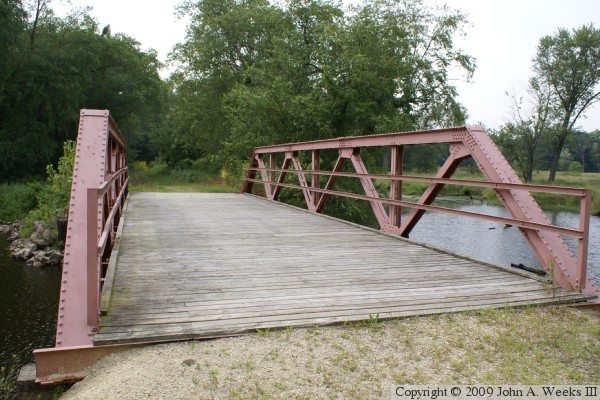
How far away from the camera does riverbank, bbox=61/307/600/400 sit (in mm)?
2434

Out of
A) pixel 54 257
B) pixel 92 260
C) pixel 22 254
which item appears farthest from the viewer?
pixel 22 254

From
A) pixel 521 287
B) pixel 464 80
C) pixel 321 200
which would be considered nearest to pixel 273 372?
pixel 521 287

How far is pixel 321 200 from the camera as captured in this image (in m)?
9.18

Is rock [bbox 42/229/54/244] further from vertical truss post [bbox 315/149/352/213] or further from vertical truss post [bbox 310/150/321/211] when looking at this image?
vertical truss post [bbox 315/149/352/213]

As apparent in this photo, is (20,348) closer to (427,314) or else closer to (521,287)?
(427,314)

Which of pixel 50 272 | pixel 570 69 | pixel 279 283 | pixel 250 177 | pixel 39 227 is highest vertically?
pixel 570 69

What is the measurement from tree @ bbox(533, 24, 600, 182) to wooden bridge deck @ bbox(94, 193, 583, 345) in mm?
30114

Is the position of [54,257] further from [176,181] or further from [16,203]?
[176,181]

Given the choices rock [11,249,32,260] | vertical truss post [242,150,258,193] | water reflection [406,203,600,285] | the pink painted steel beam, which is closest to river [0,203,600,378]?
water reflection [406,203,600,285]

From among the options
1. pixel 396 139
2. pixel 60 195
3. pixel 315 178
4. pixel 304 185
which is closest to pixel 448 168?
pixel 396 139

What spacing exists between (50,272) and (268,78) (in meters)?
11.3

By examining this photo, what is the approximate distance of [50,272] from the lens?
9.90 metres

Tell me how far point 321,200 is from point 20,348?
17.4ft

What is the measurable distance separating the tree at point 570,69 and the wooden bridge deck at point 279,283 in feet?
98.8
